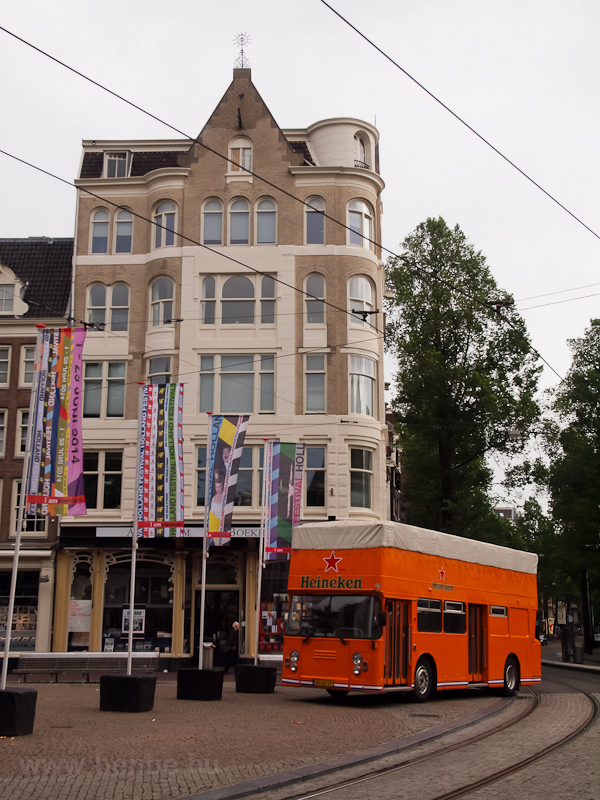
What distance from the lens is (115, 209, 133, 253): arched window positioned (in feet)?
119

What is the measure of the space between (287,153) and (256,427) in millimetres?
10778

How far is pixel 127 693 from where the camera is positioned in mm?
16047

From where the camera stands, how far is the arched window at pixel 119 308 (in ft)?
117

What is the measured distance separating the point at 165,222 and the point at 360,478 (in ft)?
40.6

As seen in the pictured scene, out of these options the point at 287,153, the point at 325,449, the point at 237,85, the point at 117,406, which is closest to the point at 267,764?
the point at 325,449

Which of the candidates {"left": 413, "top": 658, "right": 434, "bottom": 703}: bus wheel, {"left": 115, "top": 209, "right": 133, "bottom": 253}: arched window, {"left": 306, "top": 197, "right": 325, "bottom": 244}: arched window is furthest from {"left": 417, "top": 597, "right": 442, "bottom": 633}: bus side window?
{"left": 115, "top": 209, "right": 133, "bottom": 253}: arched window

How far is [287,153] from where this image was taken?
118 ft

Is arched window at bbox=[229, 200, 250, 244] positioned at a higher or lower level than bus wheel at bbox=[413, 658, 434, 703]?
higher

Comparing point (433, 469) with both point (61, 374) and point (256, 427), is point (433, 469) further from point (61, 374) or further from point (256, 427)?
point (61, 374)

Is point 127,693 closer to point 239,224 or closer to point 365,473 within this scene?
point 365,473

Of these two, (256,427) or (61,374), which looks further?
(256,427)

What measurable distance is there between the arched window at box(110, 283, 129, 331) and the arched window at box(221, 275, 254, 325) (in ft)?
12.7

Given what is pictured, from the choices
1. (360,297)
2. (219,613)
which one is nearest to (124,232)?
(360,297)

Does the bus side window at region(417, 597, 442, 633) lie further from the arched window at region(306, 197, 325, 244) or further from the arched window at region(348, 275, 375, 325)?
the arched window at region(306, 197, 325, 244)
